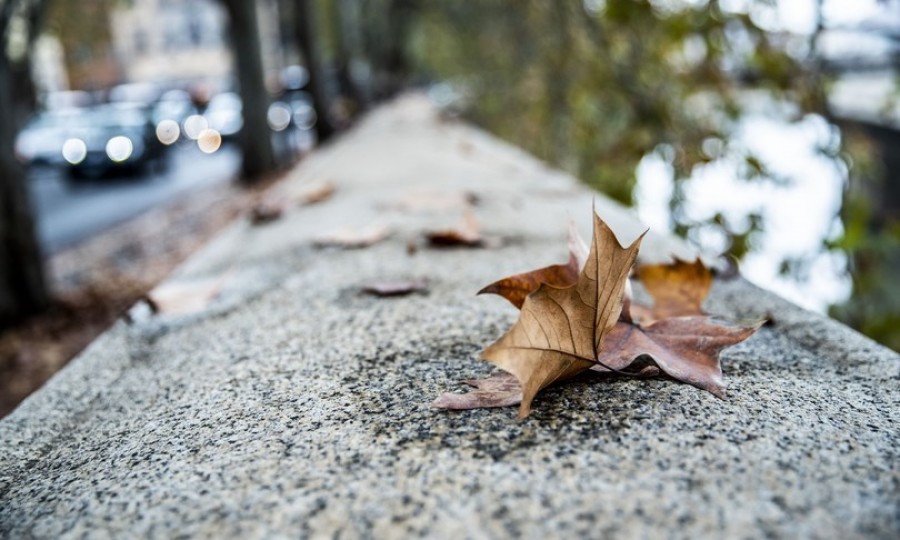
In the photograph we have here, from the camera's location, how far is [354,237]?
2.36 m

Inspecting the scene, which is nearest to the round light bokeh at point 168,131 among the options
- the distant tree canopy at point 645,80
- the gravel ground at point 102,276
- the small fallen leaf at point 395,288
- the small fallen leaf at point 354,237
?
the gravel ground at point 102,276

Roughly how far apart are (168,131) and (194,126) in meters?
3.10

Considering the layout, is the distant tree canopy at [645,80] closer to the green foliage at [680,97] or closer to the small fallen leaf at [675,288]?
the green foliage at [680,97]

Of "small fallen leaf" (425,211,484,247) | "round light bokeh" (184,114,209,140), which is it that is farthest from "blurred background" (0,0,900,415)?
"round light bokeh" (184,114,209,140)

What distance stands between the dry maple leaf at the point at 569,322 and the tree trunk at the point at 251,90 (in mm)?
10233

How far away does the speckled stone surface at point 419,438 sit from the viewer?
0.82m

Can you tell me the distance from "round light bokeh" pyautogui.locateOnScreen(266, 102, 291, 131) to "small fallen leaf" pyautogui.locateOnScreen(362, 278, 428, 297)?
9.91 meters

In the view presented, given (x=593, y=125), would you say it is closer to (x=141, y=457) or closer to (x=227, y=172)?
(x=141, y=457)

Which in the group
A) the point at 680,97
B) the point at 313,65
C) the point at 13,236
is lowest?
the point at 13,236

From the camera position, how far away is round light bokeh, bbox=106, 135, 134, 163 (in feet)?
48.8

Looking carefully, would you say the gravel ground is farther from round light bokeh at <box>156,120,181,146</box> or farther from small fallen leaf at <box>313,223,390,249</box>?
round light bokeh at <box>156,120,181,146</box>

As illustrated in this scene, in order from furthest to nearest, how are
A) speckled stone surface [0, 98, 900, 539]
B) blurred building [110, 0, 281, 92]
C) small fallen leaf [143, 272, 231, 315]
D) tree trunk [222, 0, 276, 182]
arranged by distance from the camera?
blurred building [110, 0, 281, 92] → tree trunk [222, 0, 276, 182] → small fallen leaf [143, 272, 231, 315] → speckled stone surface [0, 98, 900, 539]

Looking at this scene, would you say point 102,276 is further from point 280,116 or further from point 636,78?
point 280,116

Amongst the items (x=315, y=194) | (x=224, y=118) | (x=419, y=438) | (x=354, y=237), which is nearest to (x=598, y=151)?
(x=315, y=194)
